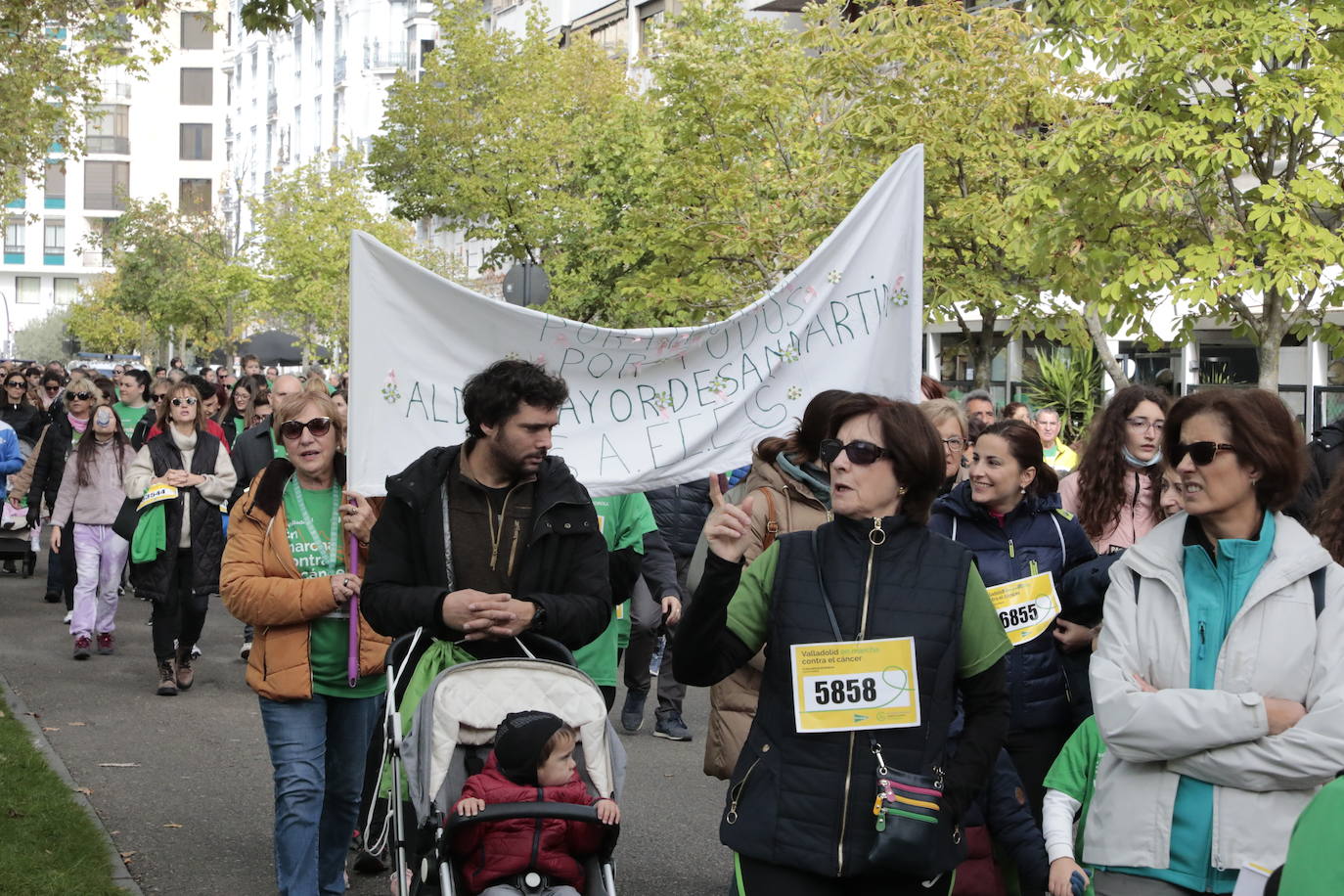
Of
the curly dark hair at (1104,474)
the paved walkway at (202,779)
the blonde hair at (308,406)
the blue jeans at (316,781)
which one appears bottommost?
the paved walkway at (202,779)

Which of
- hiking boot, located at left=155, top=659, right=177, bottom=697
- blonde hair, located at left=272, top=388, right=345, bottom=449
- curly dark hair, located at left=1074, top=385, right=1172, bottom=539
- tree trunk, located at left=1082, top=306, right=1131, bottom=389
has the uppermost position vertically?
tree trunk, located at left=1082, top=306, right=1131, bottom=389

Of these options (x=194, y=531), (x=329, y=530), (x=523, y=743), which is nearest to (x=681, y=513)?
(x=194, y=531)

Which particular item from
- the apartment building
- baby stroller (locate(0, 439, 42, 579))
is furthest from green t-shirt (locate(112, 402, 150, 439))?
the apartment building

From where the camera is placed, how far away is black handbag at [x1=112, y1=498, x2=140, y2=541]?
36.9 feet

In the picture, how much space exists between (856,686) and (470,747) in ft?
4.29

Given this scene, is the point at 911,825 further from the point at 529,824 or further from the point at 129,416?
the point at 129,416

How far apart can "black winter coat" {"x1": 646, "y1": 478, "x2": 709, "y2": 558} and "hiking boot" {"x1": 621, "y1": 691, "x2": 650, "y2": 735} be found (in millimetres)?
893

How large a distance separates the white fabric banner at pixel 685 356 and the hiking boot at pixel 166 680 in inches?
234

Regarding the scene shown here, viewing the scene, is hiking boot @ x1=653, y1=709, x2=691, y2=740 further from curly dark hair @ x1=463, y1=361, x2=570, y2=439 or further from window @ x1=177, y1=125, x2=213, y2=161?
window @ x1=177, y1=125, x2=213, y2=161

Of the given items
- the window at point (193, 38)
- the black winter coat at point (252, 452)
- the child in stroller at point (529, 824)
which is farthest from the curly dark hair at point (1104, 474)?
the window at point (193, 38)

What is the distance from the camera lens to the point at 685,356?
6156 mm

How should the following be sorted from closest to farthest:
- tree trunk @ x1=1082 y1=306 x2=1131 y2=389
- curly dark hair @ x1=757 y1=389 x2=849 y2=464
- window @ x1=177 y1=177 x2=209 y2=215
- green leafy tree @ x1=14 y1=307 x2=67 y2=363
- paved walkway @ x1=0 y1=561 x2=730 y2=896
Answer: curly dark hair @ x1=757 y1=389 x2=849 y2=464
paved walkway @ x1=0 y1=561 x2=730 y2=896
tree trunk @ x1=1082 y1=306 x2=1131 y2=389
green leafy tree @ x1=14 y1=307 x2=67 y2=363
window @ x1=177 y1=177 x2=209 y2=215

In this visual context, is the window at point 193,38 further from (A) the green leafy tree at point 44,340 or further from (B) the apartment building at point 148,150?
(A) the green leafy tree at point 44,340

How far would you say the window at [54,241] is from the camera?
108938 millimetres
